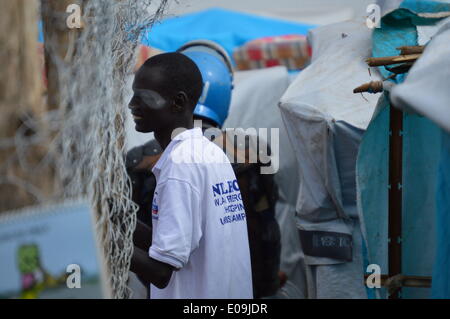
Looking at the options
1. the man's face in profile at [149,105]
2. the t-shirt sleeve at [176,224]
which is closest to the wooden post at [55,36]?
the t-shirt sleeve at [176,224]

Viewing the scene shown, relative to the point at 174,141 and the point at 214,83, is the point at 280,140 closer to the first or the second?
the point at 214,83

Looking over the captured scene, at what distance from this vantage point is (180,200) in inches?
97.4

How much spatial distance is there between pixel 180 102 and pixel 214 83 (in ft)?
5.30

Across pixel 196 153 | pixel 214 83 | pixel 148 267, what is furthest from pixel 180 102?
pixel 214 83

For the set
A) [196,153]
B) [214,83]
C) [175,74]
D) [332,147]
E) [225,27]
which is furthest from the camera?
[225,27]

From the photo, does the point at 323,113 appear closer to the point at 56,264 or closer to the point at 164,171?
the point at 164,171

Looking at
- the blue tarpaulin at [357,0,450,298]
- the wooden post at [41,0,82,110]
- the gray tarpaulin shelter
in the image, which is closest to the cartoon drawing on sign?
the wooden post at [41,0,82,110]

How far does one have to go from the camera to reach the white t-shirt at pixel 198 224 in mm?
2449

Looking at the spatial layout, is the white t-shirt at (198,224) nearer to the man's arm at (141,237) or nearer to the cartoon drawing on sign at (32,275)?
the man's arm at (141,237)

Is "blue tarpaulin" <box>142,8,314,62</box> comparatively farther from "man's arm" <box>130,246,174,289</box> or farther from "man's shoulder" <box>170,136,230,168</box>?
"man's arm" <box>130,246,174,289</box>

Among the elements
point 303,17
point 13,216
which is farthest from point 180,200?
point 303,17

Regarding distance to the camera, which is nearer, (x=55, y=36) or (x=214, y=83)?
(x=55, y=36)

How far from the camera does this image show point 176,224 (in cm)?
244

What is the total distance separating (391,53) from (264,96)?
1982 mm
